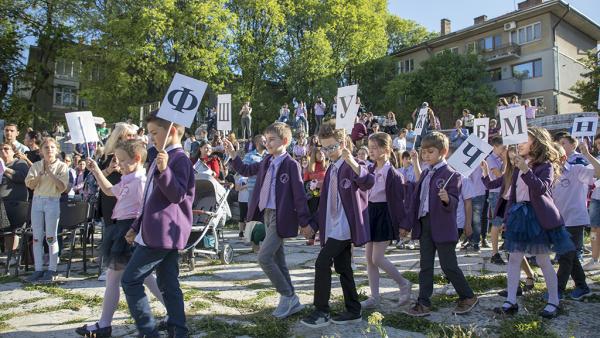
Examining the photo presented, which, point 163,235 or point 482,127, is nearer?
point 163,235

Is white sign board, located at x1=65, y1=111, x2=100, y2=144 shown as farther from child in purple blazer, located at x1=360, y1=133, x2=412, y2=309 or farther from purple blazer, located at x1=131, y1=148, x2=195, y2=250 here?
child in purple blazer, located at x1=360, y1=133, x2=412, y2=309

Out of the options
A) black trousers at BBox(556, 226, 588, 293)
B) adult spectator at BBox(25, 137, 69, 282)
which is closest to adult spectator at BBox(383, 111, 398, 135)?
black trousers at BBox(556, 226, 588, 293)

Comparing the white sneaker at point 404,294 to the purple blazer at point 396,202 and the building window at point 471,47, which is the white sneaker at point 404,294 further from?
the building window at point 471,47

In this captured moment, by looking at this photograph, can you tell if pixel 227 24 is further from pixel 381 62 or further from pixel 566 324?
pixel 566 324

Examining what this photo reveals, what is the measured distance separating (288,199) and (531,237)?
2.33 meters

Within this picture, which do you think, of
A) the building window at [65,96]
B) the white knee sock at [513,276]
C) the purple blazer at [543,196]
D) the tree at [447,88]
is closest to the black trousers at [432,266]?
the white knee sock at [513,276]

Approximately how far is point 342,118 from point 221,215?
338cm

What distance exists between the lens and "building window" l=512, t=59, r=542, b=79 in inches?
1448

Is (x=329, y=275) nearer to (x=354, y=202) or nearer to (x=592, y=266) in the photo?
(x=354, y=202)

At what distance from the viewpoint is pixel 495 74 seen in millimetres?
39625

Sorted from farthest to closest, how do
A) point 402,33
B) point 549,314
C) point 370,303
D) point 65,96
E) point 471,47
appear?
point 402,33 < point 65,96 < point 471,47 < point 370,303 < point 549,314

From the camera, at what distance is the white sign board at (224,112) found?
6.66 m

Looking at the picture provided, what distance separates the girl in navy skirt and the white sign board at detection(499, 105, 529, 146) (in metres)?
0.18

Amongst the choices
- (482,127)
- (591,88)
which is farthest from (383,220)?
(591,88)
